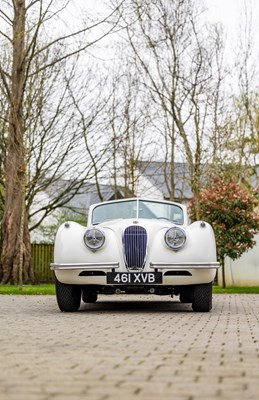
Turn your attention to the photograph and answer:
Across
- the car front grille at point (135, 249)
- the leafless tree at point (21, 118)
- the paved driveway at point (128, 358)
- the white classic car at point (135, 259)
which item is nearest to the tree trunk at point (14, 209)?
the leafless tree at point (21, 118)

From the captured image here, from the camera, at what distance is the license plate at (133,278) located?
10.1 metres

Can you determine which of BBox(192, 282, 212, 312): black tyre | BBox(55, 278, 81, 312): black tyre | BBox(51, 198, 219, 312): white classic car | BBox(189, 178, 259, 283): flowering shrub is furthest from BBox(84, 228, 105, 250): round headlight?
BBox(189, 178, 259, 283): flowering shrub

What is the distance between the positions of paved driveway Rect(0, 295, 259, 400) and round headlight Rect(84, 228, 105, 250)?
1093 millimetres

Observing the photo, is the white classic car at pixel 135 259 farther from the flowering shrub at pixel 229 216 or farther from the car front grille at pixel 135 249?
the flowering shrub at pixel 229 216

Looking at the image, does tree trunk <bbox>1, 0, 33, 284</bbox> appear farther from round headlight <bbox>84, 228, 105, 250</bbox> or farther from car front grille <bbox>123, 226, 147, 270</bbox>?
car front grille <bbox>123, 226, 147, 270</bbox>

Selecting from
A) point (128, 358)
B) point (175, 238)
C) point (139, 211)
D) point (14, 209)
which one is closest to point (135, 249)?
point (175, 238)

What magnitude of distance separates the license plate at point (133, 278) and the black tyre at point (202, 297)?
26.0 inches

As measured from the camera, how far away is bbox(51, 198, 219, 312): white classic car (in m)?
10.1

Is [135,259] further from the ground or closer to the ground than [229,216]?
closer to the ground

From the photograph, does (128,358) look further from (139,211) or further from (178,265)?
(139,211)

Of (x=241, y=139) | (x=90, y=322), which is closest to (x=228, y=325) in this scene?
(x=90, y=322)

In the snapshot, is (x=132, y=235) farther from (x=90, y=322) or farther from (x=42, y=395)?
(x=42, y=395)

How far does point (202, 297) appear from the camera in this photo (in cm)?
1053

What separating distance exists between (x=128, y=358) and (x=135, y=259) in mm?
4866
